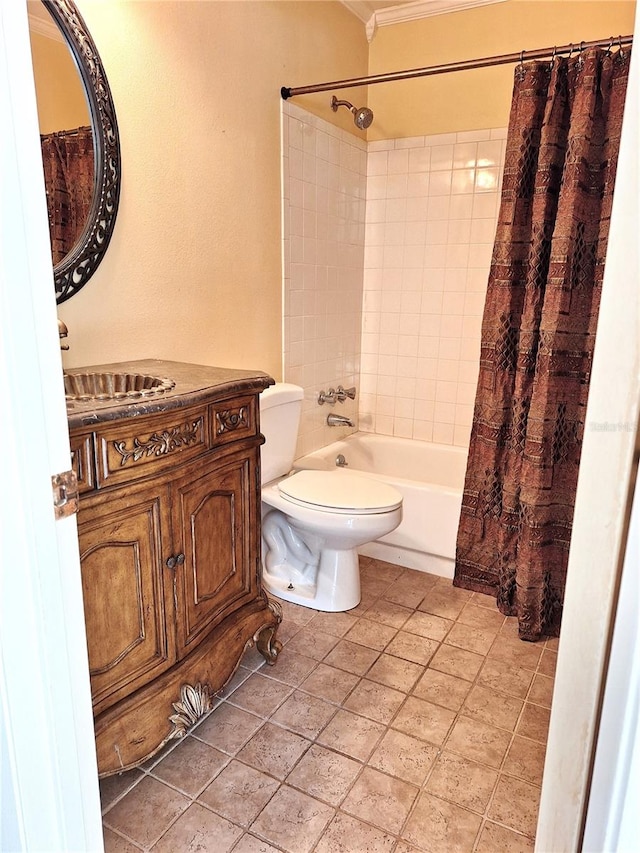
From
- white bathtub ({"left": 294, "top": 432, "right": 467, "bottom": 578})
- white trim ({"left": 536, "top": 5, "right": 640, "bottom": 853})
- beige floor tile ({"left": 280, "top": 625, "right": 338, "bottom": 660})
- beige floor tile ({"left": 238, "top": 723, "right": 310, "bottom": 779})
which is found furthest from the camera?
white bathtub ({"left": 294, "top": 432, "right": 467, "bottom": 578})

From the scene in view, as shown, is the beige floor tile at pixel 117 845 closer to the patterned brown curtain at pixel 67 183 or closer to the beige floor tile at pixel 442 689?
the beige floor tile at pixel 442 689

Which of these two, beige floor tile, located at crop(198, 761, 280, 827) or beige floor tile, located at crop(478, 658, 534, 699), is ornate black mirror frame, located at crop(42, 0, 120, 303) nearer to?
beige floor tile, located at crop(198, 761, 280, 827)

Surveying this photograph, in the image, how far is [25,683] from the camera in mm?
830

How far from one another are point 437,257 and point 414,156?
0.51 meters

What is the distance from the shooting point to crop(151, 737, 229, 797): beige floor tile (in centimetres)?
145

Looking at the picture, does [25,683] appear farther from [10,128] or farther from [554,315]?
[554,315]

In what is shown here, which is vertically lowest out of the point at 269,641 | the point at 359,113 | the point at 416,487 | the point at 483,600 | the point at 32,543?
the point at 483,600

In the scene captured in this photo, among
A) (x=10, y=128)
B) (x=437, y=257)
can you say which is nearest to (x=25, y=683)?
(x=10, y=128)

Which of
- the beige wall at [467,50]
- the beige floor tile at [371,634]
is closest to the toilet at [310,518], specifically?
the beige floor tile at [371,634]

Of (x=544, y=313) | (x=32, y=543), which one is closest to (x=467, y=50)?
(x=544, y=313)

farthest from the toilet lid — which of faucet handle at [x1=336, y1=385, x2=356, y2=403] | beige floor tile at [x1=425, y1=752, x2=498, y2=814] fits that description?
beige floor tile at [x1=425, y1=752, x2=498, y2=814]

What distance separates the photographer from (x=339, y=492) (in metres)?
2.18

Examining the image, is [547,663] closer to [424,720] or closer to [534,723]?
[534,723]

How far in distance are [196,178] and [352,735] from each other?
1808 mm
